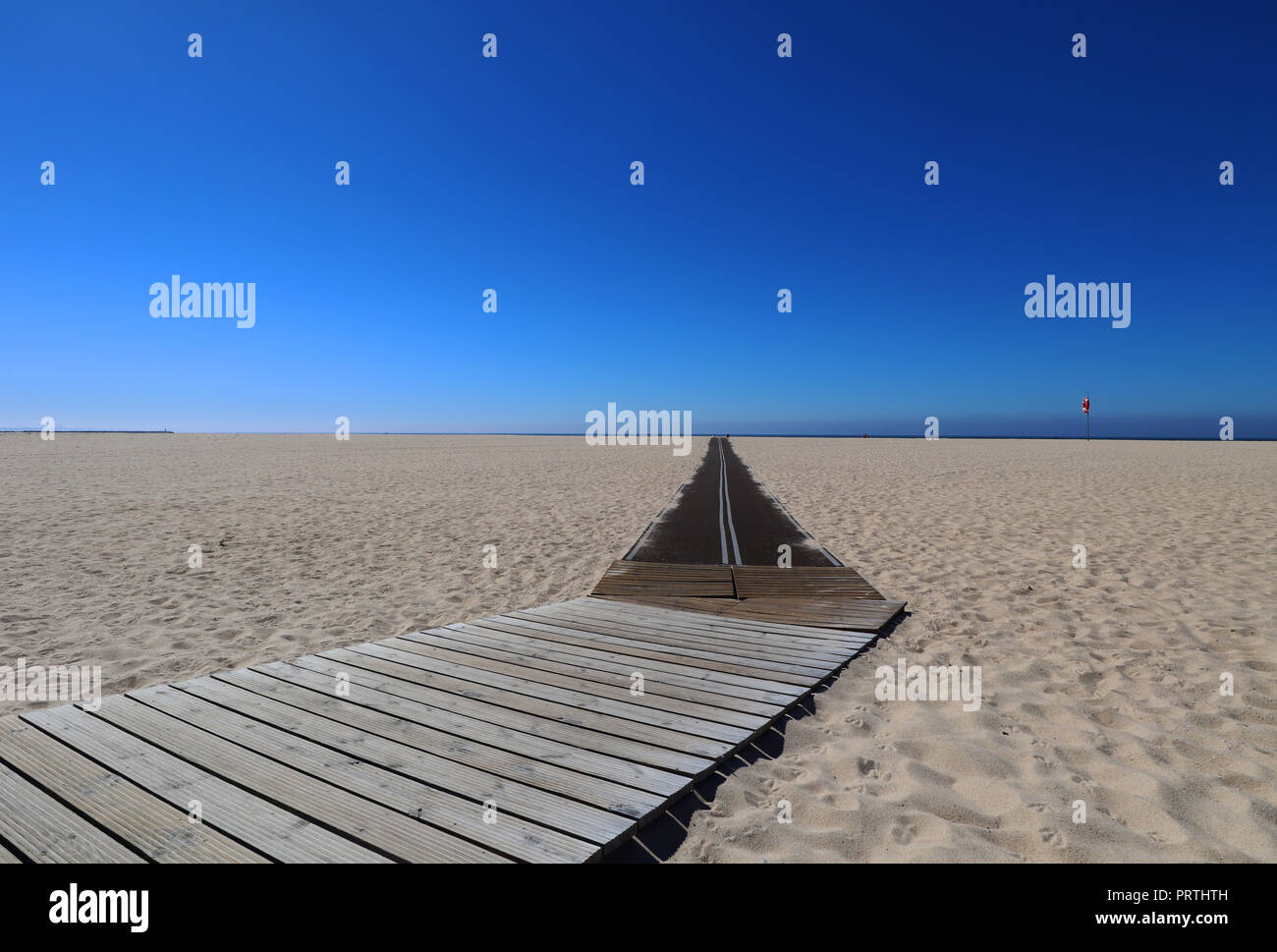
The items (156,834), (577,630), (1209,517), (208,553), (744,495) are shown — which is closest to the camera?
(156,834)

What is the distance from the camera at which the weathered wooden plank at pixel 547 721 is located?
269 cm

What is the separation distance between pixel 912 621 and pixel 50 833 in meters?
5.71

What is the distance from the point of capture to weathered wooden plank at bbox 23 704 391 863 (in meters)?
2.11

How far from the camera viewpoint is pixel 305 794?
2.43 metres

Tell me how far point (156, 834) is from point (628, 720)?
2.05 metres

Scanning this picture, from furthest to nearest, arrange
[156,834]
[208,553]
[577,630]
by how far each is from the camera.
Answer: [208,553], [577,630], [156,834]

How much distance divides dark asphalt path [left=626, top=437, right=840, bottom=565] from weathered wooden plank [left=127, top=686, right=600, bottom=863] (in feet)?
16.9

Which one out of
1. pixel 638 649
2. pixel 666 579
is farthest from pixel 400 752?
pixel 666 579

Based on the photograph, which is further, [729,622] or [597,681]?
[729,622]

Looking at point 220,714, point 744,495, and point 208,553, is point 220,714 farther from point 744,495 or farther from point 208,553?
point 744,495

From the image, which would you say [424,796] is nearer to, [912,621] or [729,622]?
[729,622]

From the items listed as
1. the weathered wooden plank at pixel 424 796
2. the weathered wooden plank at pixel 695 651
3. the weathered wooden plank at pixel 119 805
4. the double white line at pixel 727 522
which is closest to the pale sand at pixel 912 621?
the weathered wooden plank at pixel 695 651
